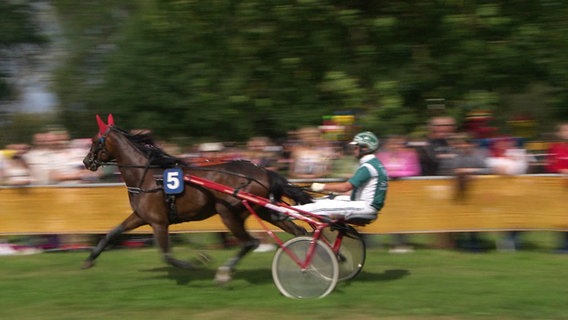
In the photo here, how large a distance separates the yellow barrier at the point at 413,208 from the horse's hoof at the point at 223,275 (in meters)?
2.48

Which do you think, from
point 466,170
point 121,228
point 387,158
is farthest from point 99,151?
point 466,170

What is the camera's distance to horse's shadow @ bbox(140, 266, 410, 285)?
8.59 m

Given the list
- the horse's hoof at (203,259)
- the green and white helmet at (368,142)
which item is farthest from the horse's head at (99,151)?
the green and white helmet at (368,142)

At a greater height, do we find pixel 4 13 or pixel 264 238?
pixel 4 13

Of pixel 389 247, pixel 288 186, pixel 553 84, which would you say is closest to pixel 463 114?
pixel 553 84

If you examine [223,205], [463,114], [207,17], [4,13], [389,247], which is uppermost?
[4,13]

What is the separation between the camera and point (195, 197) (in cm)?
845

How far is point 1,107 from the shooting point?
26203 mm

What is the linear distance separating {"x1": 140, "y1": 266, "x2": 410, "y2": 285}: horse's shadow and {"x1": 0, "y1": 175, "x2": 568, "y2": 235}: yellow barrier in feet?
4.78

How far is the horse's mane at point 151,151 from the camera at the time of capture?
866cm

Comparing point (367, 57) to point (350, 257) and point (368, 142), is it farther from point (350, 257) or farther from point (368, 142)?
point (368, 142)

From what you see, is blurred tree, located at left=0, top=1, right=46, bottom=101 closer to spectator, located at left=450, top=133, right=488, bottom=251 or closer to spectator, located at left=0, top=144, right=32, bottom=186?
spectator, located at left=0, top=144, right=32, bottom=186

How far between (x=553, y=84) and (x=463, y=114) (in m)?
1.92

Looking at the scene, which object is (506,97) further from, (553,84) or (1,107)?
(1,107)
